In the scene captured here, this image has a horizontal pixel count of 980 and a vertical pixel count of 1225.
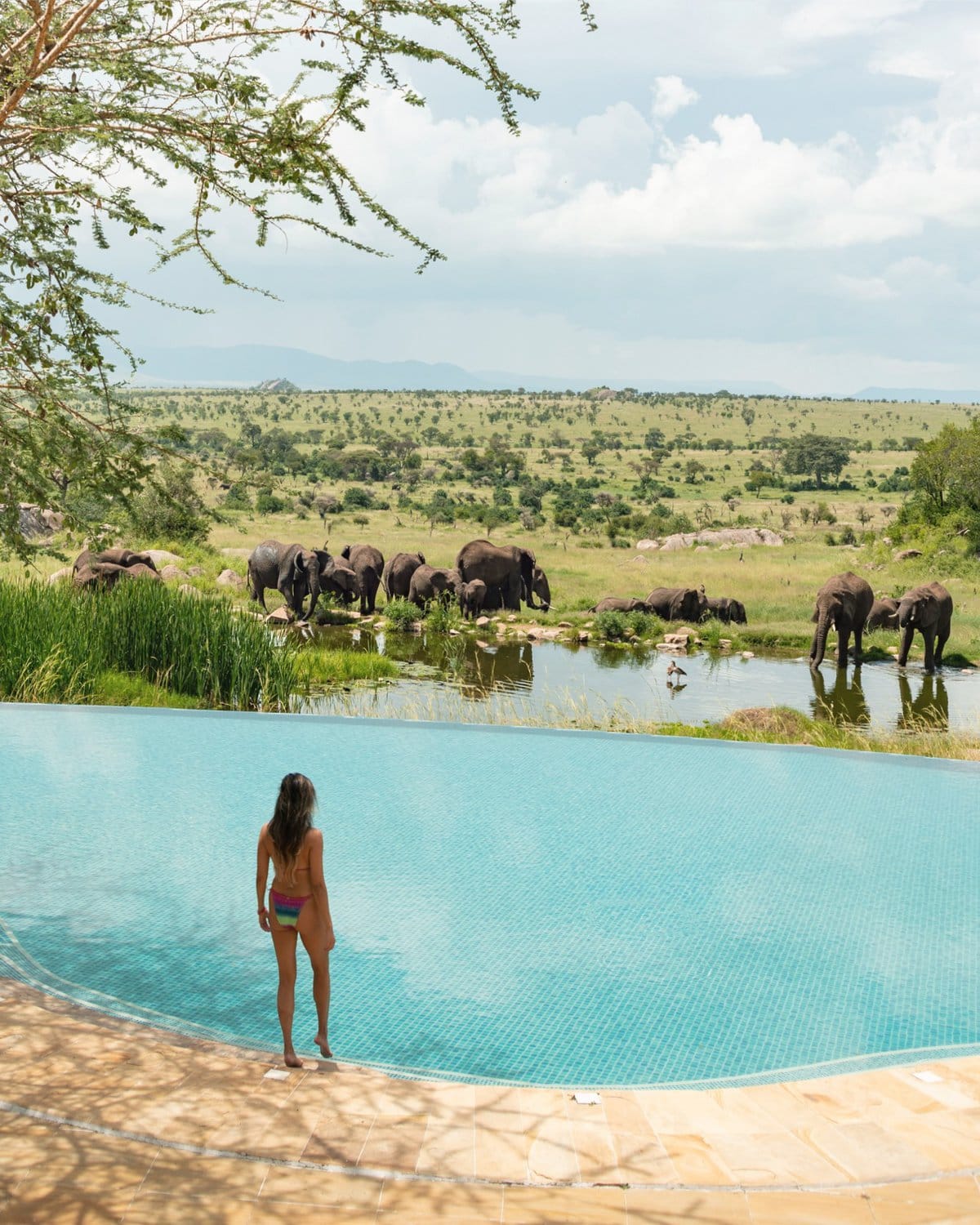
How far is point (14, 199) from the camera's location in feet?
19.0

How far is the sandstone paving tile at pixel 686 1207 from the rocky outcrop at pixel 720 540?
3479 centimetres

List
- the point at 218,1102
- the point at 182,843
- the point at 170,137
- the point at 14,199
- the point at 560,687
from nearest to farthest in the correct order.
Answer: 1. the point at 218,1102
2. the point at 170,137
3. the point at 14,199
4. the point at 182,843
5. the point at 560,687

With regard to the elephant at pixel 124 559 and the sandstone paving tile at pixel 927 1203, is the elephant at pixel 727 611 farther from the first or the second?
the sandstone paving tile at pixel 927 1203

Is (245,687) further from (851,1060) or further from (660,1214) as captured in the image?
(660,1214)

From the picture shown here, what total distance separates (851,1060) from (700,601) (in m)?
19.8

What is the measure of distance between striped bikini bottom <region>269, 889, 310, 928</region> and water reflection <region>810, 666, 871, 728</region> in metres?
11.4

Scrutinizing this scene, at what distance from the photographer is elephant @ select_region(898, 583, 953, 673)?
64.0 feet

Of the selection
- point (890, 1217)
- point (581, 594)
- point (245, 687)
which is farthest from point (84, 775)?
point (581, 594)

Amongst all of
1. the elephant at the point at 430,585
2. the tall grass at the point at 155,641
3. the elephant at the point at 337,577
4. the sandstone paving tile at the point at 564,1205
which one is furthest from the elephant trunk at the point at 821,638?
the sandstone paving tile at the point at 564,1205

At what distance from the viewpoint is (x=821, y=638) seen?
65.3 feet

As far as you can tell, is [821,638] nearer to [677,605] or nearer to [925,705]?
[925,705]

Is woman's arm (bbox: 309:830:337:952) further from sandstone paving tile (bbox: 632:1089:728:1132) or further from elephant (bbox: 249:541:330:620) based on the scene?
elephant (bbox: 249:541:330:620)

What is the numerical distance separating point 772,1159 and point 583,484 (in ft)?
179

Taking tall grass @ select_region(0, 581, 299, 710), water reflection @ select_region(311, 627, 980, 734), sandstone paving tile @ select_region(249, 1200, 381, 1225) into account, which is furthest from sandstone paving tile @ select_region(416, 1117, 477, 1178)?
tall grass @ select_region(0, 581, 299, 710)
